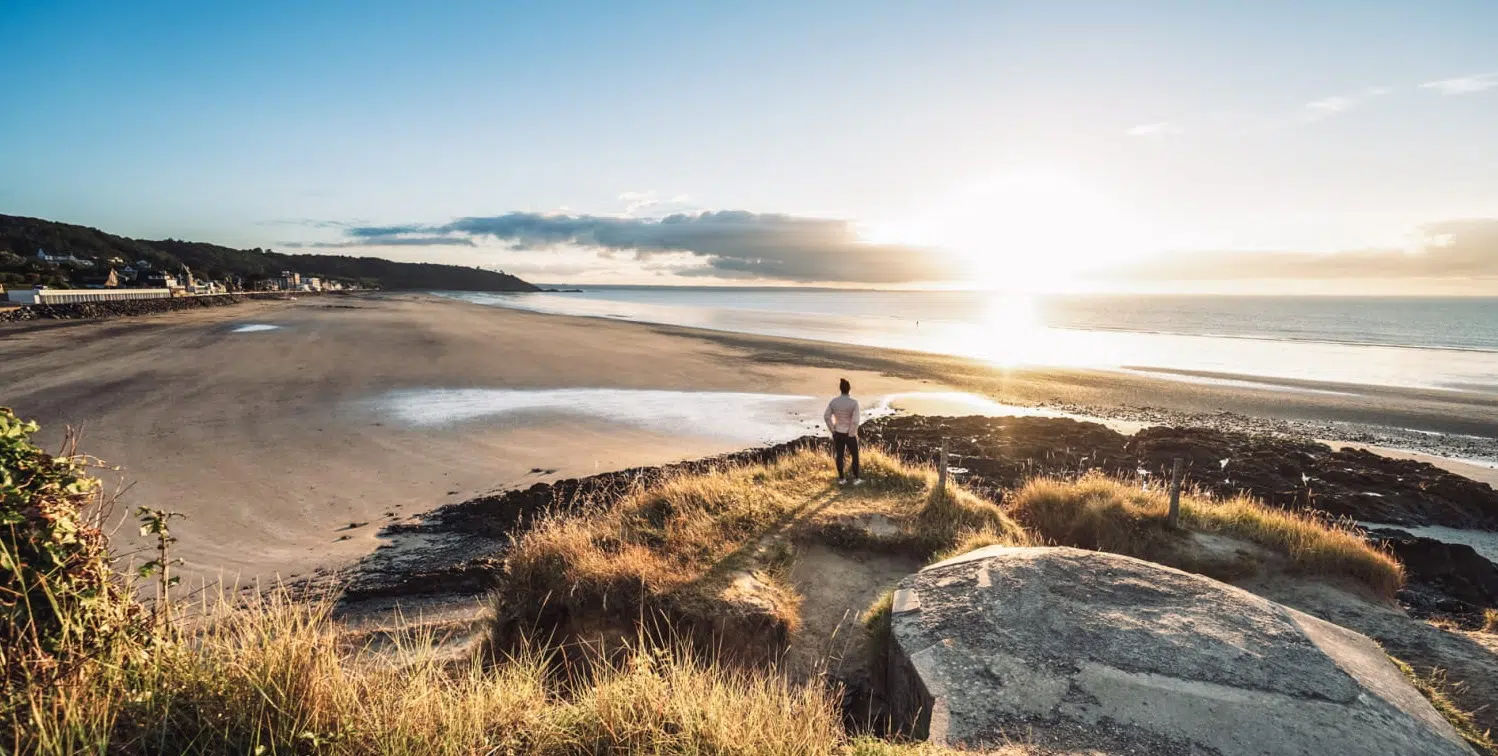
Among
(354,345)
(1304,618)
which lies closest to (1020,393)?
(1304,618)

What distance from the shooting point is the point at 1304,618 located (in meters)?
7.49

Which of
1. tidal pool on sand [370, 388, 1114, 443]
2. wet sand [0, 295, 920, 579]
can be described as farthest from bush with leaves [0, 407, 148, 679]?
tidal pool on sand [370, 388, 1114, 443]

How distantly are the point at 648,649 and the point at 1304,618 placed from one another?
7.69 meters

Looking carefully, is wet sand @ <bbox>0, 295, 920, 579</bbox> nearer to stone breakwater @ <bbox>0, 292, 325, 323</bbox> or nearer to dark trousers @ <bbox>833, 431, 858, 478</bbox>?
stone breakwater @ <bbox>0, 292, 325, 323</bbox>

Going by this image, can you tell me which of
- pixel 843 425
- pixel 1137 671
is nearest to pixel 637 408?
pixel 843 425

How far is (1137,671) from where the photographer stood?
6227 millimetres

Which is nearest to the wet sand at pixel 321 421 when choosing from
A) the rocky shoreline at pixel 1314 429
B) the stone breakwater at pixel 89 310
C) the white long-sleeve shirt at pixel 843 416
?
the stone breakwater at pixel 89 310

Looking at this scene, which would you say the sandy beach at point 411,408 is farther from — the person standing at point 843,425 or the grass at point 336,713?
the person standing at point 843,425

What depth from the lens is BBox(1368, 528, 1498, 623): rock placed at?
11551 millimetres

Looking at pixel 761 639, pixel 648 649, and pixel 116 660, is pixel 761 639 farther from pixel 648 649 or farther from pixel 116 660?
pixel 116 660

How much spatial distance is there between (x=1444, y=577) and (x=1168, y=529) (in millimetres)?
5669

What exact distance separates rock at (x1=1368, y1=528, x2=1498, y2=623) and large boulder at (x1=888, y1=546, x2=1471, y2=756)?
264 inches

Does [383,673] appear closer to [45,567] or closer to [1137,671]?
[45,567]

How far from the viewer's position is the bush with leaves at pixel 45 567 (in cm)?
346
